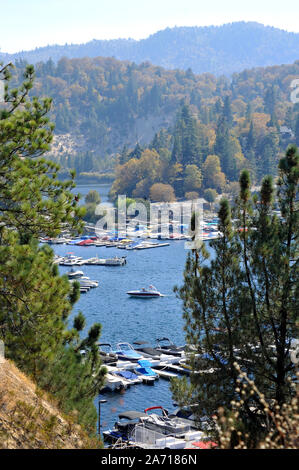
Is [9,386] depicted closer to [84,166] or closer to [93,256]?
[93,256]

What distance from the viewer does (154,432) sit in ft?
51.6

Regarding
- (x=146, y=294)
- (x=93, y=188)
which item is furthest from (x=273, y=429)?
(x=93, y=188)

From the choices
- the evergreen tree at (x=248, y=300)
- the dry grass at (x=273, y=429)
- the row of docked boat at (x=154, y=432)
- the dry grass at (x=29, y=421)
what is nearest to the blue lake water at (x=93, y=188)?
the row of docked boat at (x=154, y=432)

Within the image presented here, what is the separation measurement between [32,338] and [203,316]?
7.52 ft

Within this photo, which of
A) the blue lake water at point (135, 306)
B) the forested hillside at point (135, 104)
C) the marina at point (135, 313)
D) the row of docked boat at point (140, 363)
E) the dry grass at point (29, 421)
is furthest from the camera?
the forested hillside at point (135, 104)

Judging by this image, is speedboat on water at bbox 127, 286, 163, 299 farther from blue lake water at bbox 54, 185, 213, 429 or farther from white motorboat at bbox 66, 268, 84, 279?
white motorboat at bbox 66, 268, 84, 279

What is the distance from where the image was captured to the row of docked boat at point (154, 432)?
49.5ft

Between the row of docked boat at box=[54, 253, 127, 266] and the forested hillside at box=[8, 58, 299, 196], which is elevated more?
the forested hillside at box=[8, 58, 299, 196]

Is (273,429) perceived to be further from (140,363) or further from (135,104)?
(135,104)

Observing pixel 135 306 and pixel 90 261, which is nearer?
pixel 135 306

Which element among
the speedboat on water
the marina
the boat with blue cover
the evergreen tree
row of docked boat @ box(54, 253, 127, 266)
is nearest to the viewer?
the evergreen tree

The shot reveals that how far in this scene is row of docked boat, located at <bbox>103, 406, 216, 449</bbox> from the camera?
1508cm

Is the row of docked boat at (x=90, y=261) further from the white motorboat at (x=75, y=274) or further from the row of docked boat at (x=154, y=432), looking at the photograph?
the row of docked boat at (x=154, y=432)

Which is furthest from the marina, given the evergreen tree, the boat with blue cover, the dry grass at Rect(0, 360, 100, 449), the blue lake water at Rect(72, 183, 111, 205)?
the blue lake water at Rect(72, 183, 111, 205)
